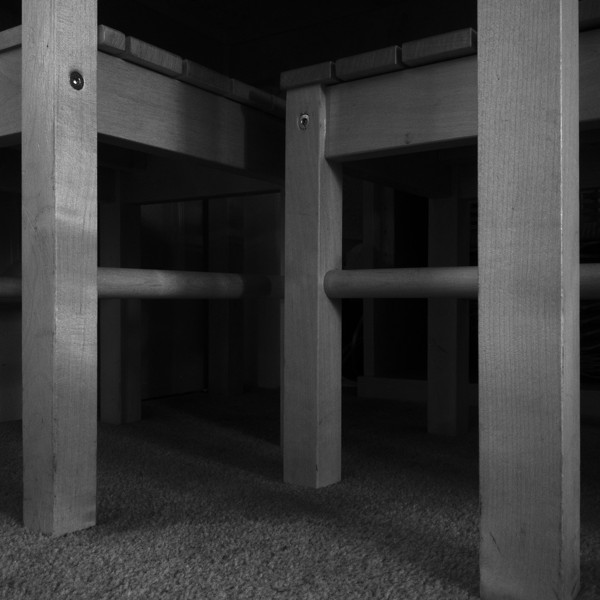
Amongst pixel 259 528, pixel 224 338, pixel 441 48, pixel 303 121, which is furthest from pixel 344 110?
pixel 224 338

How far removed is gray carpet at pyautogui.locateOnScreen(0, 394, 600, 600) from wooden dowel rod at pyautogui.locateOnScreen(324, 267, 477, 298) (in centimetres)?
27

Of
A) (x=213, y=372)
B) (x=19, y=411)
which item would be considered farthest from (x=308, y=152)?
(x=213, y=372)

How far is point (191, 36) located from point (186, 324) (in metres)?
0.80

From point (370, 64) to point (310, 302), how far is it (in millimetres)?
323

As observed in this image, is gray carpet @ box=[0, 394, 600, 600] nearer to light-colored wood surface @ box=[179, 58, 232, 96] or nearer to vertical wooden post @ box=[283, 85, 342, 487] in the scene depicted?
vertical wooden post @ box=[283, 85, 342, 487]

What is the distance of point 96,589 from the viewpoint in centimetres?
68

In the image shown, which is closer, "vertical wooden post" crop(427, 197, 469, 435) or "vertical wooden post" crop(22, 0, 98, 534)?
"vertical wooden post" crop(22, 0, 98, 534)

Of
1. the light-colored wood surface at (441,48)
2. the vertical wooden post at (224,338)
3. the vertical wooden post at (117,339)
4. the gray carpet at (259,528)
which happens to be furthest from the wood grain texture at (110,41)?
the vertical wooden post at (224,338)

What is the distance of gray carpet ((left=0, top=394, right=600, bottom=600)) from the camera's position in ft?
2.26

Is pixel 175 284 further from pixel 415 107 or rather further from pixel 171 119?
pixel 415 107

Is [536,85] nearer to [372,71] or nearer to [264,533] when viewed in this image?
[372,71]

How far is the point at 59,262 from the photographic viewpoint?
32.3 inches

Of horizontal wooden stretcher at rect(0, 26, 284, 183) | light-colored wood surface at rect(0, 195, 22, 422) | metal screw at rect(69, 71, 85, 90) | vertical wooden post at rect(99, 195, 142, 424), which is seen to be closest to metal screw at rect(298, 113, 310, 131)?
horizontal wooden stretcher at rect(0, 26, 284, 183)

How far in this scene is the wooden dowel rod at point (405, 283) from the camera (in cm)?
89
